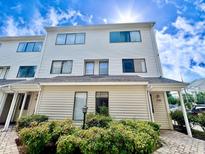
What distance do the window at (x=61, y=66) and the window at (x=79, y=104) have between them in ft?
11.6

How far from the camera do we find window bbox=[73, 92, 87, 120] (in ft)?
28.2

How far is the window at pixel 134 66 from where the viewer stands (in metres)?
11.2

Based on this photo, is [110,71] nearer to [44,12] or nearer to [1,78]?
[44,12]

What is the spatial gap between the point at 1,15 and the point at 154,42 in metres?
15.9

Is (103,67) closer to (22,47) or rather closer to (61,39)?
(61,39)

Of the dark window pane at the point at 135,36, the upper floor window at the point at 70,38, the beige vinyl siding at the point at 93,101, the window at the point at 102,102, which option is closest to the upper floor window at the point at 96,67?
the upper floor window at the point at 70,38

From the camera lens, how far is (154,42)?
38.7 feet

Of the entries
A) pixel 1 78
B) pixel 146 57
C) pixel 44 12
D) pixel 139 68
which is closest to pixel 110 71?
pixel 139 68

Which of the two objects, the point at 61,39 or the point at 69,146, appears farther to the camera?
the point at 61,39

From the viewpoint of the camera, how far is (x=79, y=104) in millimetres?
8883

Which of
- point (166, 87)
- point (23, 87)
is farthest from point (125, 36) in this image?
point (23, 87)

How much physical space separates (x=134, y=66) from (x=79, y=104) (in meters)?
5.93

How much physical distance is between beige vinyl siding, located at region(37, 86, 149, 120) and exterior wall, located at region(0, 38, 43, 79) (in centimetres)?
590

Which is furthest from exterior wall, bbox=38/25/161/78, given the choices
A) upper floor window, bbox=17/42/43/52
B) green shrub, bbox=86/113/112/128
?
green shrub, bbox=86/113/112/128
